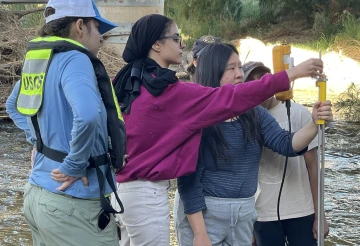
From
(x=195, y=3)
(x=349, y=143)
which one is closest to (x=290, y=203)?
(x=349, y=143)

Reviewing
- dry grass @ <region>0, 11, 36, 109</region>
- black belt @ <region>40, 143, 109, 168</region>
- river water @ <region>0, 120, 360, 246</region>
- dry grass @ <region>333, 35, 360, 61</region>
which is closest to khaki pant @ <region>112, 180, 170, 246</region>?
black belt @ <region>40, 143, 109, 168</region>

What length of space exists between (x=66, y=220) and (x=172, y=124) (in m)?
0.72

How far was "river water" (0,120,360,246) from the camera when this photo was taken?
20.4 ft

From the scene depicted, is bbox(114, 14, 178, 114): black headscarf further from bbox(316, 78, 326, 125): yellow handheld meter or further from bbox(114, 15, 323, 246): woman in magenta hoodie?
bbox(316, 78, 326, 125): yellow handheld meter

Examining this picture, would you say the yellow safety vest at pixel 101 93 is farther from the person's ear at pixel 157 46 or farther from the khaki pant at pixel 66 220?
the person's ear at pixel 157 46

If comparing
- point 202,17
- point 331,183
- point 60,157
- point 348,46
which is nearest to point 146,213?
point 60,157

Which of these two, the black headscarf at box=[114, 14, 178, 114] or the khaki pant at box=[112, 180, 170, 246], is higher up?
the black headscarf at box=[114, 14, 178, 114]

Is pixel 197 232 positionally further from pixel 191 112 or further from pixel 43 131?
pixel 43 131

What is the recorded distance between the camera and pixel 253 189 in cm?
350

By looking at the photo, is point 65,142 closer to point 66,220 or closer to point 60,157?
point 60,157

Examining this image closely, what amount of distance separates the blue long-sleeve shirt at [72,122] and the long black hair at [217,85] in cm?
65

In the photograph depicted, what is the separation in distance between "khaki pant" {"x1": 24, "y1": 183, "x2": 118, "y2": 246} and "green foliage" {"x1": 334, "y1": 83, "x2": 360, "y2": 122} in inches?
338

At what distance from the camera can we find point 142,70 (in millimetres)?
3414

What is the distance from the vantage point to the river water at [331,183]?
6.23 m
